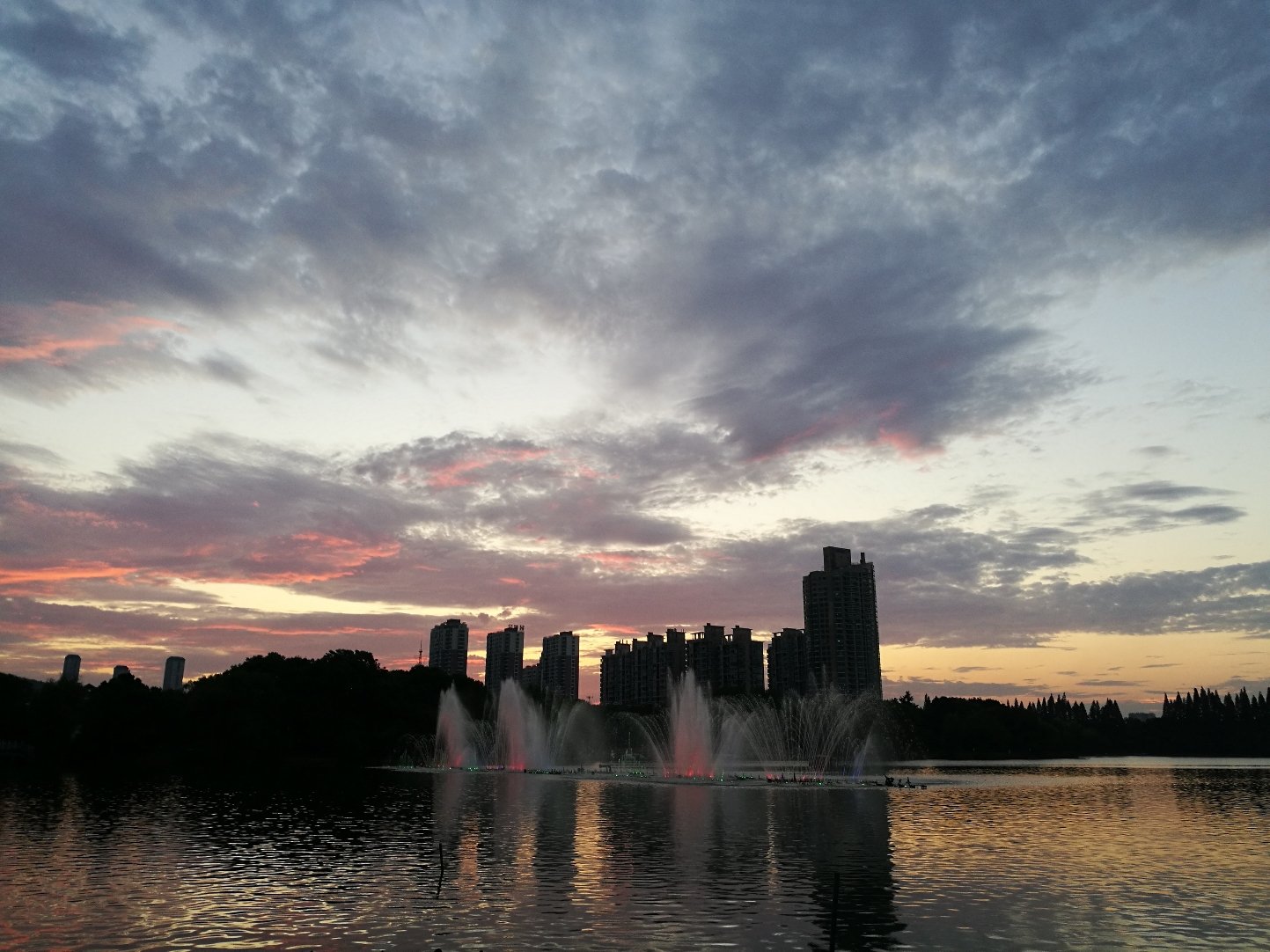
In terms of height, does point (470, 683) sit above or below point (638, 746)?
above

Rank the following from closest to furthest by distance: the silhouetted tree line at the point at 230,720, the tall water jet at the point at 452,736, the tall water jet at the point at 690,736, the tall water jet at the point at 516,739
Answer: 1. the tall water jet at the point at 690,736
2. the tall water jet at the point at 516,739
3. the tall water jet at the point at 452,736
4. the silhouetted tree line at the point at 230,720

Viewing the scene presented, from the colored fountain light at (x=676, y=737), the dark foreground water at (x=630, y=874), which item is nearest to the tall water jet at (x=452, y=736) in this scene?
the colored fountain light at (x=676, y=737)

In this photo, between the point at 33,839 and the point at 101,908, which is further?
the point at 33,839

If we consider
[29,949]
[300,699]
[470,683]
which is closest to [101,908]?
[29,949]

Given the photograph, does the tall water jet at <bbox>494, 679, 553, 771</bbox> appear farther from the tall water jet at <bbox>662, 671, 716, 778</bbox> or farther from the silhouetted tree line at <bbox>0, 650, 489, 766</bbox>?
the tall water jet at <bbox>662, 671, 716, 778</bbox>

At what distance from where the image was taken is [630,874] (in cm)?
3338

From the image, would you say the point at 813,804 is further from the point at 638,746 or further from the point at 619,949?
the point at 638,746

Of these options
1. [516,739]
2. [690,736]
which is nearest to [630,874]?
[690,736]

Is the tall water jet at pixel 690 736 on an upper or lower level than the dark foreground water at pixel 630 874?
upper

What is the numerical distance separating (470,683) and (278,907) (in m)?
132

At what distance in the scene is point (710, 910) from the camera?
88.9ft

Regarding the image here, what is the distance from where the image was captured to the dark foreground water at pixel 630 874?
81.1ft

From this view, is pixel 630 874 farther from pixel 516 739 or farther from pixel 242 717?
pixel 242 717

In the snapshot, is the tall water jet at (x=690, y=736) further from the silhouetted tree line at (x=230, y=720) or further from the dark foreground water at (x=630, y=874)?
the silhouetted tree line at (x=230, y=720)
